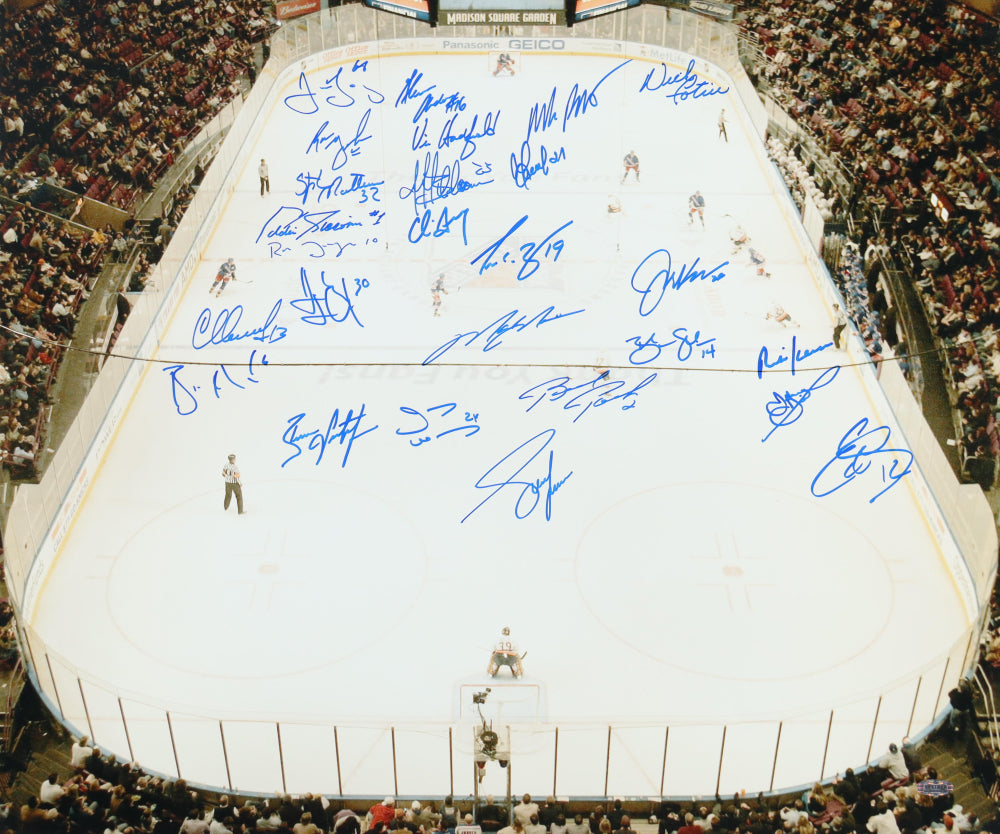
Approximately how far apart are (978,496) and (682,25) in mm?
26002

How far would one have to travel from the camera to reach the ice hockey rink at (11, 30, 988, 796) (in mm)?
13523

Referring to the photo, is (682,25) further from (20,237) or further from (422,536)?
(422,536)

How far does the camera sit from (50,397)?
64.6 ft

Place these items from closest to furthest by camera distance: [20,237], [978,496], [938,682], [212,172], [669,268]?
[938,682], [978,496], [20,237], [669,268], [212,172]

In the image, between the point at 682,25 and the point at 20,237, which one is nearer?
the point at 20,237

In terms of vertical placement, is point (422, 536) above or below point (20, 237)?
below

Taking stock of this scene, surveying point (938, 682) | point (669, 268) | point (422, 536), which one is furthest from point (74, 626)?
point (669, 268)
